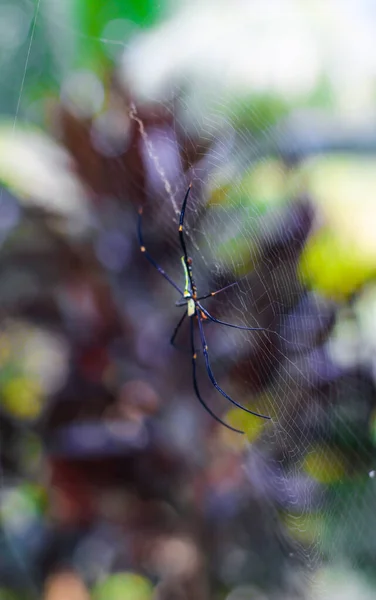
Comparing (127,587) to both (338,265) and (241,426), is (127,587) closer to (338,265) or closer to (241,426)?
(241,426)

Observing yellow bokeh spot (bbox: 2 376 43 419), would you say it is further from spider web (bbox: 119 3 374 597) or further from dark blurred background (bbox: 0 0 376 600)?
spider web (bbox: 119 3 374 597)

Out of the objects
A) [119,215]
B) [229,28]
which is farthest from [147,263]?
[229,28]

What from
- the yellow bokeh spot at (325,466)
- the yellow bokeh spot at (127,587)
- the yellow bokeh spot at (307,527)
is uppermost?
the yellow bokeh spot at (325,466)

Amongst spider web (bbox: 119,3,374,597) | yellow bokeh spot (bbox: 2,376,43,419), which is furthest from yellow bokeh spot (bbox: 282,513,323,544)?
yellow bokeh spot (bbox: 2,376,43,419)

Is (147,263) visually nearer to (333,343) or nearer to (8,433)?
(333,343)

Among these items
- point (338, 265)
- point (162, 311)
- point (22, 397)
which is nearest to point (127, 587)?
point (22, 397)

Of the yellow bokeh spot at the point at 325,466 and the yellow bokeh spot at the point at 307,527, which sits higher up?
the yellow bokeh spot at the point at 325,466

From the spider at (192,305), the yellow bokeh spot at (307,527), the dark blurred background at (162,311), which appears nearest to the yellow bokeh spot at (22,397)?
the dark blurred background at (162,311)

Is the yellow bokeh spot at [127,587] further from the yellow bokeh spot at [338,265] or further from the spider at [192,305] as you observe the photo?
the yellow bokeh spot at [338,265]
